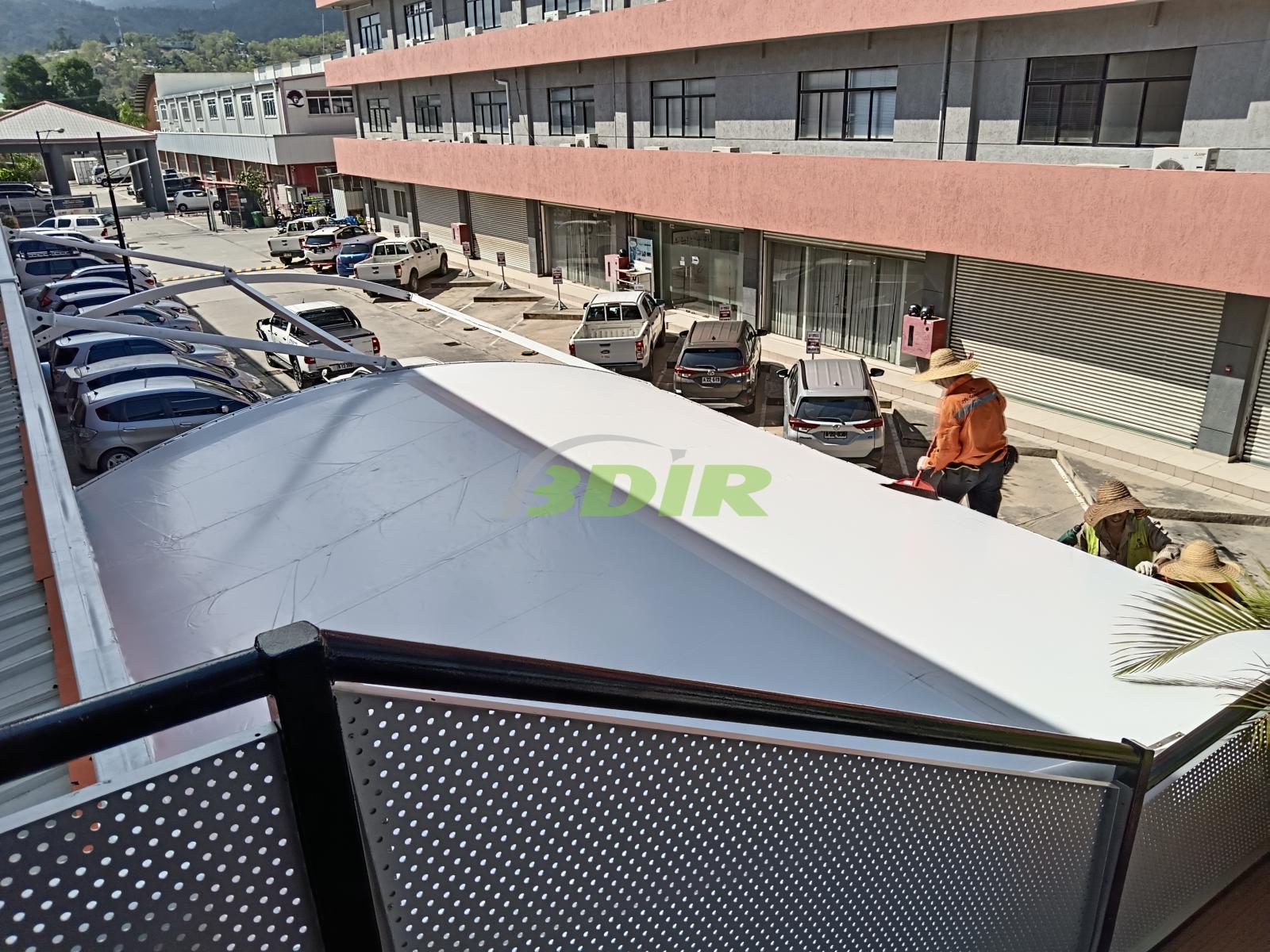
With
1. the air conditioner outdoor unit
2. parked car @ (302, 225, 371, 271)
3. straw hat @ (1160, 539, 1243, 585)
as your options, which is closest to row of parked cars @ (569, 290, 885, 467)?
the air conditioner outdoor unit

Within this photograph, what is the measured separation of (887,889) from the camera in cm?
253

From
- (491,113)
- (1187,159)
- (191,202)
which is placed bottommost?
(191,202)

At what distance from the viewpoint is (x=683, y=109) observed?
24.7 m

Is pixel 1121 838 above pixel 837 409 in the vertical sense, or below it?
above

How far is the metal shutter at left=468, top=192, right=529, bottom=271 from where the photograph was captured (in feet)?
109

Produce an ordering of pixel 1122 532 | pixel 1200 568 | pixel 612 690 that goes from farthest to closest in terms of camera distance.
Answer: pixel 1122 532 < pixel 1200 568 < pixel 612 690

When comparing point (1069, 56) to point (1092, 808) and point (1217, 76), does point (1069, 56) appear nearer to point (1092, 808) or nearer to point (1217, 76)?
point (1217, 76)

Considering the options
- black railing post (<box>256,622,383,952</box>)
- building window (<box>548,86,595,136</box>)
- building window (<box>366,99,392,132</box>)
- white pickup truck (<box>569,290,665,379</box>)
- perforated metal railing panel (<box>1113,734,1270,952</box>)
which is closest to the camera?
black railing post (<box>256,622,383,952</box>)

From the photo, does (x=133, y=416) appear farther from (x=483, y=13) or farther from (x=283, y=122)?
(x=283, y=122)

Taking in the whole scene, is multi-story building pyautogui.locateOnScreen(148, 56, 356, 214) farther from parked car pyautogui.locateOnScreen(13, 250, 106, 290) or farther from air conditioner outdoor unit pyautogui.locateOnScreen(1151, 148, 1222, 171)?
air conditioner outdoor unit pyautogui.locateOnScreen(1151, 148, 1222, 171)

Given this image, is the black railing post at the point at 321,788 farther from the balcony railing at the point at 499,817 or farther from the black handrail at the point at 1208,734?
the black handrail at the point at 1208,734

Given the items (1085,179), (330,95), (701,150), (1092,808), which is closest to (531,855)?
(1092,808)

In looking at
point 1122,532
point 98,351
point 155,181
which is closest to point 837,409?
point 1122,532

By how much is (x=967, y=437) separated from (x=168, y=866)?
844cm
